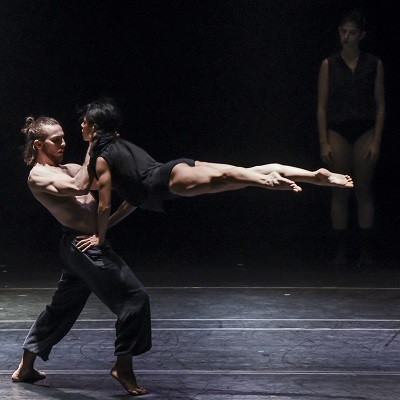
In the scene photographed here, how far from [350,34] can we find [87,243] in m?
2.99

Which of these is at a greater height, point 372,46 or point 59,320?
point 372,46

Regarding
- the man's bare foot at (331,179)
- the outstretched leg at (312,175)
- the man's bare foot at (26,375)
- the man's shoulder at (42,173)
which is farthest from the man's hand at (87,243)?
the man's bare foot at (331,179)

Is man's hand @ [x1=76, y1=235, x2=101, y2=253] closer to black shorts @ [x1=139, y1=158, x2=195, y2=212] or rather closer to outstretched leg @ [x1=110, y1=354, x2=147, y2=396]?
black shorts @ [x1=139, y1=158, x2=195, y2=212]

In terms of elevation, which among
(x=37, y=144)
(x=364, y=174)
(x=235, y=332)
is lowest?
(x=235, y=332)

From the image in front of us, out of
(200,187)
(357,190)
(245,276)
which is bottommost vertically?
(245,276)

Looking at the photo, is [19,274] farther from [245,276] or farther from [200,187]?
[200,187]

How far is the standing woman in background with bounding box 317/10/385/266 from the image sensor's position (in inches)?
260

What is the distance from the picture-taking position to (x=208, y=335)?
16.4ft

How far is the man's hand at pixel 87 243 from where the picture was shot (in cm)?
414

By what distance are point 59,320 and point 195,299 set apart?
5.46 ft

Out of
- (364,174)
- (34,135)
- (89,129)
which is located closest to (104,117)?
(89,129)

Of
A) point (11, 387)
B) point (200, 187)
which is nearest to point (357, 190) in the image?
point (200, 187)

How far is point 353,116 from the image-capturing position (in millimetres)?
6660

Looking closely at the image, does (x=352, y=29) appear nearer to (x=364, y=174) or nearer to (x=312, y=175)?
(x=364, y=174)
